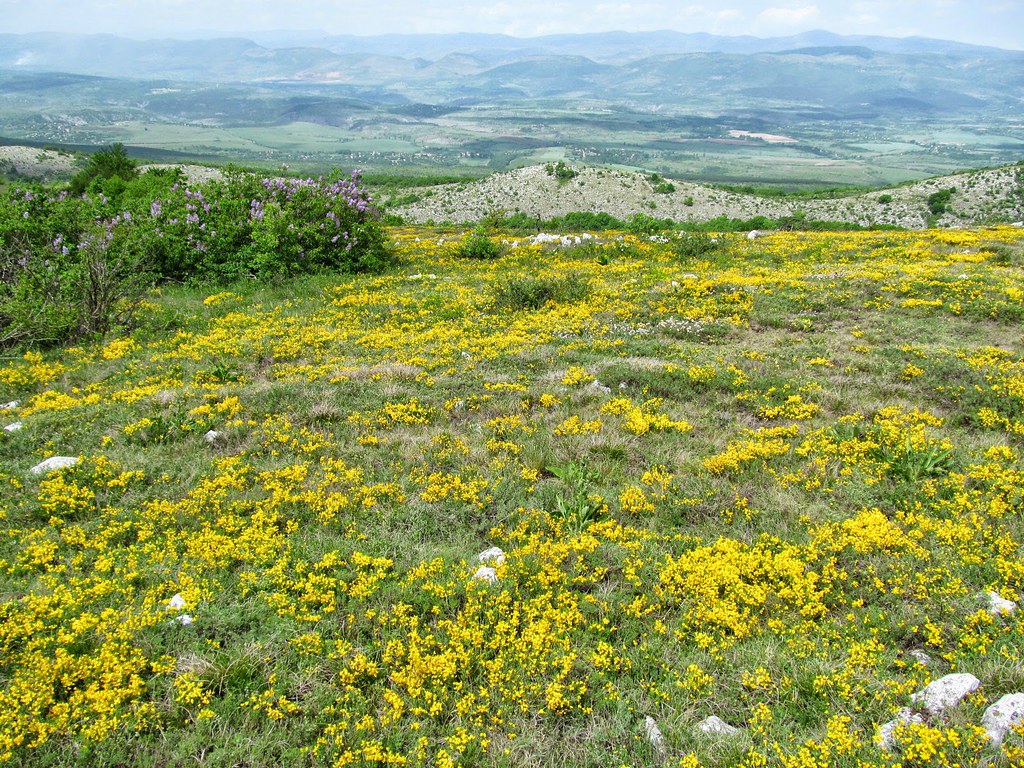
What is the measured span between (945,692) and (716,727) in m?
1.97

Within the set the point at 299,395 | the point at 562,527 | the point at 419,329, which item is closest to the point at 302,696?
the point at 562,527

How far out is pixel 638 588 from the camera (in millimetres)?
6266

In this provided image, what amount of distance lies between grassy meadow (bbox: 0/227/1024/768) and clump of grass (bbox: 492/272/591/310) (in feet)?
12.3

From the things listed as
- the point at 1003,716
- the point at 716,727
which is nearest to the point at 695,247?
the point at 1003,716

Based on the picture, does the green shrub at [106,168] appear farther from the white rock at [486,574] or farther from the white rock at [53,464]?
the white rock at [486,574]

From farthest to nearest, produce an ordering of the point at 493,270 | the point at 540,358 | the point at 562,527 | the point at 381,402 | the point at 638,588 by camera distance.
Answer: the point at 493,270 < the point at 540,358 < the point at 381,402 < the point at 562,527 < the point at 638,588

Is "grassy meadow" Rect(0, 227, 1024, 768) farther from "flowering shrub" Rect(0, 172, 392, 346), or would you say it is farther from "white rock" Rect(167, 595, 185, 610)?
"flowering shrub" Rect(0, 172, 392, 346)

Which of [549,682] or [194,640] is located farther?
[194,640]

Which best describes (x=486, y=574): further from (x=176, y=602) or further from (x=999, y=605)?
(x=999, y=605)

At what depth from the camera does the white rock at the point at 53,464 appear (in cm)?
836

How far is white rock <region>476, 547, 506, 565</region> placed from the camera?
665 cm

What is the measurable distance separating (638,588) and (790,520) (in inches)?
99.3

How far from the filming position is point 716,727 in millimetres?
4723

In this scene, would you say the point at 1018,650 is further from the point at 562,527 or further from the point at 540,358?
the point at 540,358
